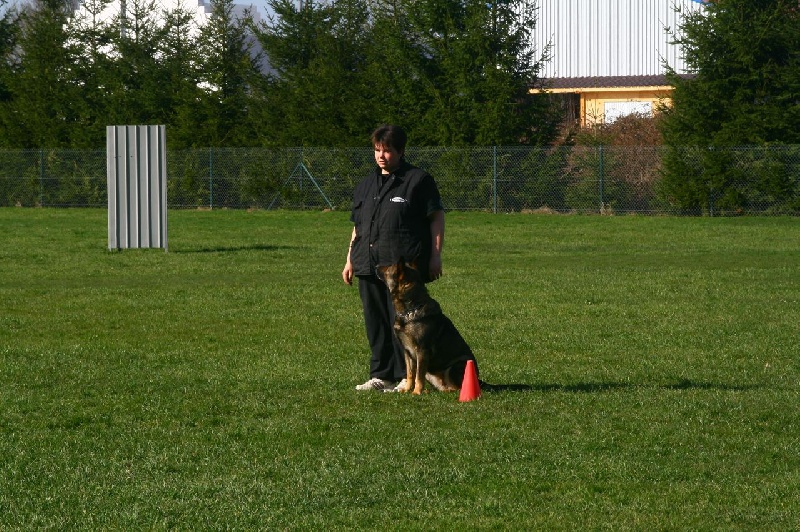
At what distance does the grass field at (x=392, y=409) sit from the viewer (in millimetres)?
6160

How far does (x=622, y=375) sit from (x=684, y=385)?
604 millimetres

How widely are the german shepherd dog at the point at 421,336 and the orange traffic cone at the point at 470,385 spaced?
0.24 m

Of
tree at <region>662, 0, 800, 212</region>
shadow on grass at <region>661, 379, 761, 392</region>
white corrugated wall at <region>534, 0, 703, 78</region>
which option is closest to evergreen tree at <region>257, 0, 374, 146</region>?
tree at <region>662, 0, 800, 212</region>

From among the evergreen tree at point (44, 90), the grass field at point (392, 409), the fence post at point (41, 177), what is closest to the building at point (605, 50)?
the evergreen tree at point (44, 90)

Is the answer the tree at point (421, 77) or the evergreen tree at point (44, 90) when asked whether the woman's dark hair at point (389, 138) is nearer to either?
the tree at point (421, 77)

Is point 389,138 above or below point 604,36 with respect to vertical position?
below

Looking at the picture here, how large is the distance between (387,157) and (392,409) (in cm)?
185

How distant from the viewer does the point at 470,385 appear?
873 cm

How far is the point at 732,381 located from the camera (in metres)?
9.87

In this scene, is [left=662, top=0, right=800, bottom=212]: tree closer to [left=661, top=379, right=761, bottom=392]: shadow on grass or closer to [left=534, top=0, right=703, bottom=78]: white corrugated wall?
[left=534, top=0, right=703, bottom=78]: white corrugated wall

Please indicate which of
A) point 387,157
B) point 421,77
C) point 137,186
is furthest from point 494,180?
point 387,157

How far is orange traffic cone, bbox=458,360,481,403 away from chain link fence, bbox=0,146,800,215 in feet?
84.7

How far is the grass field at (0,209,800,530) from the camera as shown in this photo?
6160mm

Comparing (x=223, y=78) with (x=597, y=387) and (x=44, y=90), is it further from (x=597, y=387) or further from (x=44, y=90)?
(x=597, y=387)
